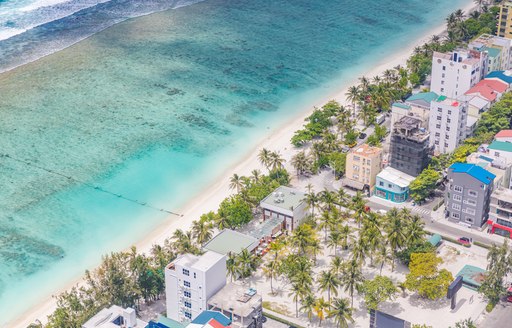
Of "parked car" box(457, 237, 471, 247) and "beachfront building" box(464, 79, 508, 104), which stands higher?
"beachfront building" box(464, 79, 508, 104)

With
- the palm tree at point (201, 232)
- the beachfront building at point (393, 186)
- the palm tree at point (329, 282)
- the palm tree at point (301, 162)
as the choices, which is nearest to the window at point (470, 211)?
the beachfront building at point (393, 186)

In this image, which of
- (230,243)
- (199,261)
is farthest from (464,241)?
(199,261)

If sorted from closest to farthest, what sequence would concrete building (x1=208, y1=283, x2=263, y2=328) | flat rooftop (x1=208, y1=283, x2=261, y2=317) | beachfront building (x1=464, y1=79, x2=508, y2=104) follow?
concrete building (x1=208, y1=283, x2=263, y2=328) → flat rooftop (x1=208, y1=283, x2=261, y2=317) → beachfront building (x1=464, y1=79, x2=508, y2=104)

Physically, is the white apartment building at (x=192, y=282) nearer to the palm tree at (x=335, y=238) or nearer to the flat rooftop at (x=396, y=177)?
the palm tree at (x=335, y=238)

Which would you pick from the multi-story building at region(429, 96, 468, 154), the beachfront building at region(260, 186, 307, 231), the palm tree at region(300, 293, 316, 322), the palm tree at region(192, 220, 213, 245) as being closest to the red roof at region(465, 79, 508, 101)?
the multi-story building at region(429, 96, 468, 154)

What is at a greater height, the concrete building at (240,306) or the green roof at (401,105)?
the green roof at (401,105)

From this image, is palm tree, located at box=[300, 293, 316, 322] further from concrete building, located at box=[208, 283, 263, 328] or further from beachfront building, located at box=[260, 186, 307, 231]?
beachfront building, located at box=[260, 186, 307, 231]

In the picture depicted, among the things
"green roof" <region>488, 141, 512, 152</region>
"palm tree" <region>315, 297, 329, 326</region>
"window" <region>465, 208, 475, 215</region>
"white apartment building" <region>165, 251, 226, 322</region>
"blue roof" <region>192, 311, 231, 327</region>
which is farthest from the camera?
"green roof" <region>488, 141, 512, 152</region>

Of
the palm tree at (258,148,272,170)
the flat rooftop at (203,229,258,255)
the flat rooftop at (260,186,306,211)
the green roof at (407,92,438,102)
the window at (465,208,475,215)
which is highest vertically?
the green roof at (407,92,438,102)

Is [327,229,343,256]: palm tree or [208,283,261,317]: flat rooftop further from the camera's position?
[327,229,343,256]: palm tree
